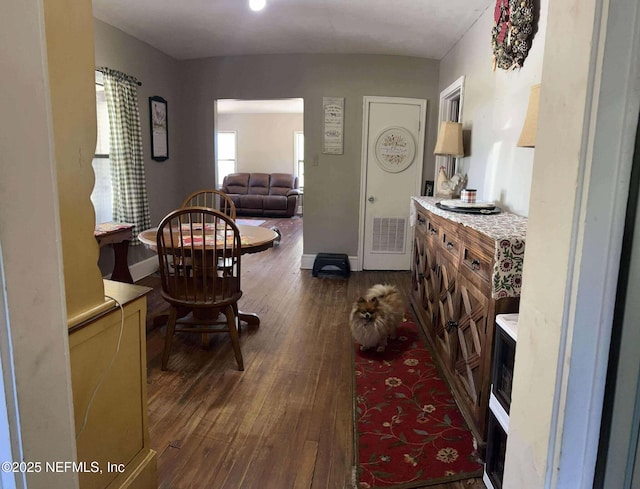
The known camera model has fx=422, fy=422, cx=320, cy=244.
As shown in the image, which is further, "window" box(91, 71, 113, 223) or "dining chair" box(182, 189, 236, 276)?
"window" box(91, 71, 113, 223)

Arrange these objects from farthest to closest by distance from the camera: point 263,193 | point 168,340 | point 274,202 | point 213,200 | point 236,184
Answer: point 236,184
point 263,193
point 274,202
point 213,200
point 168,340

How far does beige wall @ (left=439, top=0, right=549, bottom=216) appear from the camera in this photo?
2.40 metres

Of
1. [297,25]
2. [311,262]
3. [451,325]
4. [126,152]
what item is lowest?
[311,262]

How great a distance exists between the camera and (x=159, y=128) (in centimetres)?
→ 459

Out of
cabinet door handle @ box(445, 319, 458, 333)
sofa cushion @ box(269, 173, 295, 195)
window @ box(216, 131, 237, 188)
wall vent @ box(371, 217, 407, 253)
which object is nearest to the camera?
cabinet door handle @ box(445, 319, 458, 333)

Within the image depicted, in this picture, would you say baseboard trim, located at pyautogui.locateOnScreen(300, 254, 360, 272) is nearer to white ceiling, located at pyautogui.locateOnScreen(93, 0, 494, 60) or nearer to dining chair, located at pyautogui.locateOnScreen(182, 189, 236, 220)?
dining chair, located at pyautogui.locateOnScreen(182, 189, 236, 220)

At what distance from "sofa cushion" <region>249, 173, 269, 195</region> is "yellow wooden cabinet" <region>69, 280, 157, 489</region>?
815 centimetres

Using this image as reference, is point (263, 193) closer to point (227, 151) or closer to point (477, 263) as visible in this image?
point (227, 151)

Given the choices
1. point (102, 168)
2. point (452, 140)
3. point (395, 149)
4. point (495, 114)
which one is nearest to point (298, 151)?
point (395, 149)

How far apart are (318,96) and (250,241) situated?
8.22ft

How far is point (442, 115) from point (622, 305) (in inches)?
161

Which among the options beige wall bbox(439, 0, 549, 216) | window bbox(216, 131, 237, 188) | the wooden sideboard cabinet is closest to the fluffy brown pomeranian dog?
the wooden sideboard cabinet

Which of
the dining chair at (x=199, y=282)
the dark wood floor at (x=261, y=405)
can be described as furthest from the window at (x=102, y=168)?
the dining chair at (x=199, y=282)

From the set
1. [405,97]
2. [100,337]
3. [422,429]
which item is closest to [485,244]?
[422,429]
